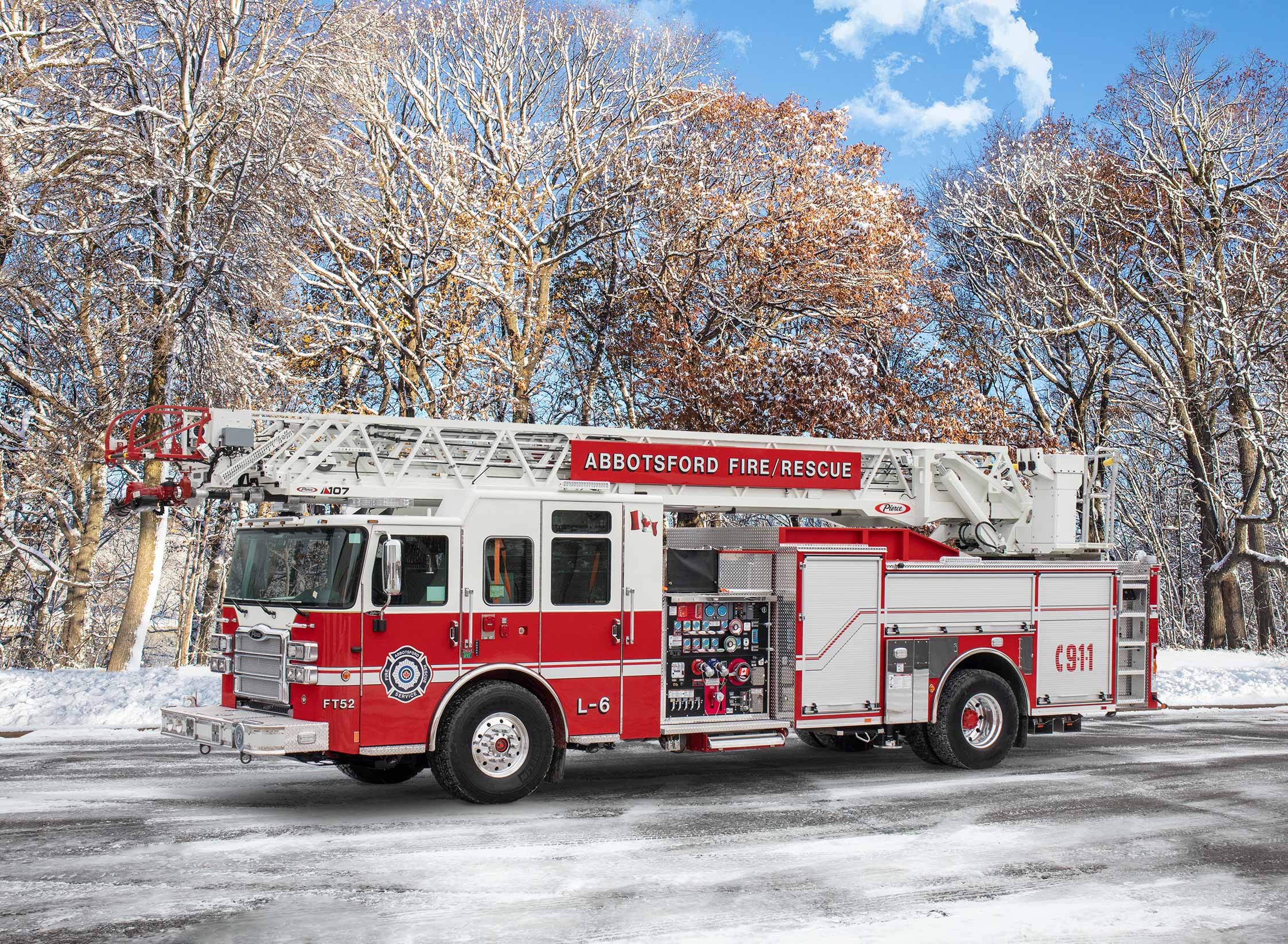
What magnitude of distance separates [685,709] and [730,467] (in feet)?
7.74

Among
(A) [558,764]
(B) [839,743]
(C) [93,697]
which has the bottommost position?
(B) [839,743]

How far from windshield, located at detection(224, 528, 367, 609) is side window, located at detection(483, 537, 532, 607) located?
103 centimetres

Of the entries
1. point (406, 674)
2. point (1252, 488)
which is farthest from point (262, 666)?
point (1252, 488)

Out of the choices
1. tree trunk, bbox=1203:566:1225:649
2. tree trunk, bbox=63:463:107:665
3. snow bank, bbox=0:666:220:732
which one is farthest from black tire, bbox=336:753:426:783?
tree trunk, bbox=1203:566:1225:649

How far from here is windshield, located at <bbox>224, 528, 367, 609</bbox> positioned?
9727 mm

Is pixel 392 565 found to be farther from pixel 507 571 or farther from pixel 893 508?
pixel 893 508

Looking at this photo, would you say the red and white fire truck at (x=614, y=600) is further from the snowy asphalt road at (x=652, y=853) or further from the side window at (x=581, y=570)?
the snowy asphalt road at (x=652, y=853)

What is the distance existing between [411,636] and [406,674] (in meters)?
0.29

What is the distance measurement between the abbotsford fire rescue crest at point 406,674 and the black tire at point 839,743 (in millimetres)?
5171

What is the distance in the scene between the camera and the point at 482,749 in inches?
399

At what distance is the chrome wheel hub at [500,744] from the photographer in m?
10.1

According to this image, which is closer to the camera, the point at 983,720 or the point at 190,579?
the point at 983,720

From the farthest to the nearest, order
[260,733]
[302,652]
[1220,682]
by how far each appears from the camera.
A: [1220,682], [302,652], [260,733]

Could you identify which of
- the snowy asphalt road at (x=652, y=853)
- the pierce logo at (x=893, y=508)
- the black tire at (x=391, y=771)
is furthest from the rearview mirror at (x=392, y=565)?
the pierce logo at (x=893, y=508)
